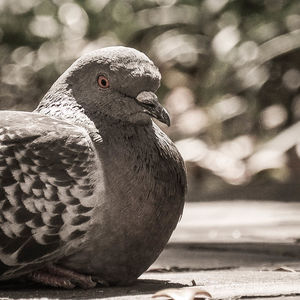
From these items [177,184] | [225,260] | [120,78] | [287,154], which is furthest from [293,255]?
[287,154]

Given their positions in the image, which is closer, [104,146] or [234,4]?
[104,146]

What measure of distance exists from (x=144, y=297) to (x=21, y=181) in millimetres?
548

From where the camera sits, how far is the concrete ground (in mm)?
2863

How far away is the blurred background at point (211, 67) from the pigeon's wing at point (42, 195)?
161 inches

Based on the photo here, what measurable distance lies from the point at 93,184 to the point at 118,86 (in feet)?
1.31

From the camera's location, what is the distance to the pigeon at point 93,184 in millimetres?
2875

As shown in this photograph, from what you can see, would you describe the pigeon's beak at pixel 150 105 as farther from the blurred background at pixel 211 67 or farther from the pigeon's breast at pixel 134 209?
the blurred background at pixel 211 67

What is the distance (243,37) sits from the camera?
865 centimetres

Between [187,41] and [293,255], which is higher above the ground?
[187,41]

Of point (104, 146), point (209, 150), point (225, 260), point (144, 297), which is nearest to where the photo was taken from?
point (144, 297)

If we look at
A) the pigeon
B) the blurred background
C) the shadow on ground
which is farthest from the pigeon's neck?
the blurred background

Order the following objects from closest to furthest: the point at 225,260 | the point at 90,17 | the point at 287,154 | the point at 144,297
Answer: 1. the point at 144,297
2. the point at 225,260
3. the point at 287,154
4. the point at 90,17

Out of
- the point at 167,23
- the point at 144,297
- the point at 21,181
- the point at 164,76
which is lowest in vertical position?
the point at 144,297

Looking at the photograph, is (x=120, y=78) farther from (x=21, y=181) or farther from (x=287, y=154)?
(x=287, y=154)
